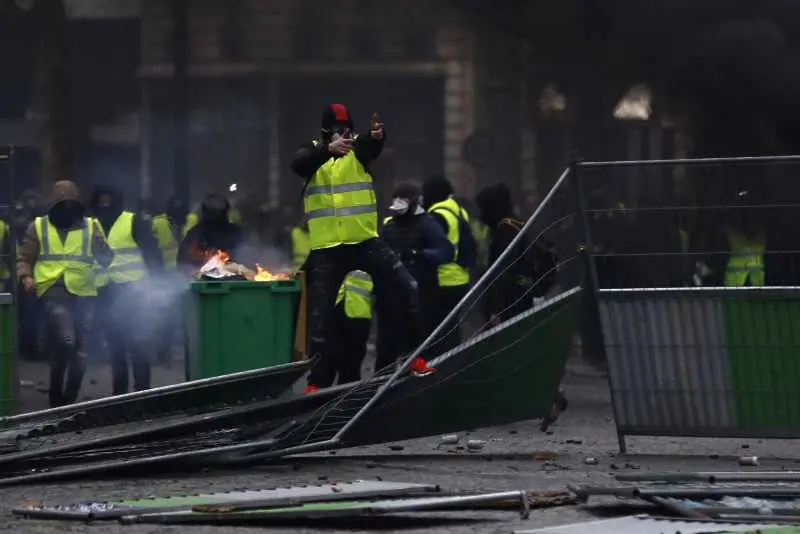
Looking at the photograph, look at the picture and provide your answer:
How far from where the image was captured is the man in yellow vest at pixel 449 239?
13.9 metres

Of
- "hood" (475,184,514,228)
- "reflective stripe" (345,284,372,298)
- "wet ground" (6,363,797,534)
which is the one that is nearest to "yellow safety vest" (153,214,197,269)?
"hood" (475,184,514,228)

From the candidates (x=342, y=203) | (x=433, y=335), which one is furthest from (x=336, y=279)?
(x=433, y=335)

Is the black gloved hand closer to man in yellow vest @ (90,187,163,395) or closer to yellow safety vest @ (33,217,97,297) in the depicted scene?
man in yellow vest @ (90,187,163,395)

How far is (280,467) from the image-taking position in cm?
923

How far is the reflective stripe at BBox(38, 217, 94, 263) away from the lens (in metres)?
13.1

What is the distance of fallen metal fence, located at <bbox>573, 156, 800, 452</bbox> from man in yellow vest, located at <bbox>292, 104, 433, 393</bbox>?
136 cm

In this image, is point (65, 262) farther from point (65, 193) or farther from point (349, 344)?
point (349, 344)

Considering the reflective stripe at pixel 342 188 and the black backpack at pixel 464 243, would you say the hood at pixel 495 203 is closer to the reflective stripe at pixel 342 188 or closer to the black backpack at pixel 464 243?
the black backpack at pixel 464 243

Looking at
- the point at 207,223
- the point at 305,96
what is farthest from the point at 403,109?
the point at 207,223

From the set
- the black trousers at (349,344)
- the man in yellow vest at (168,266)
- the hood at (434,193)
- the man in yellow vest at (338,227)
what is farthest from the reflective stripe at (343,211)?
the man in yellow vest at (168,266)

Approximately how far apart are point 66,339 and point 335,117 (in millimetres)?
2889

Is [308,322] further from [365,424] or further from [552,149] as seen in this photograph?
[552,149]

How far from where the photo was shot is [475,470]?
928cm

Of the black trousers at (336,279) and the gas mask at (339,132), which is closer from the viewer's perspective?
the black trousers at (336,279)
